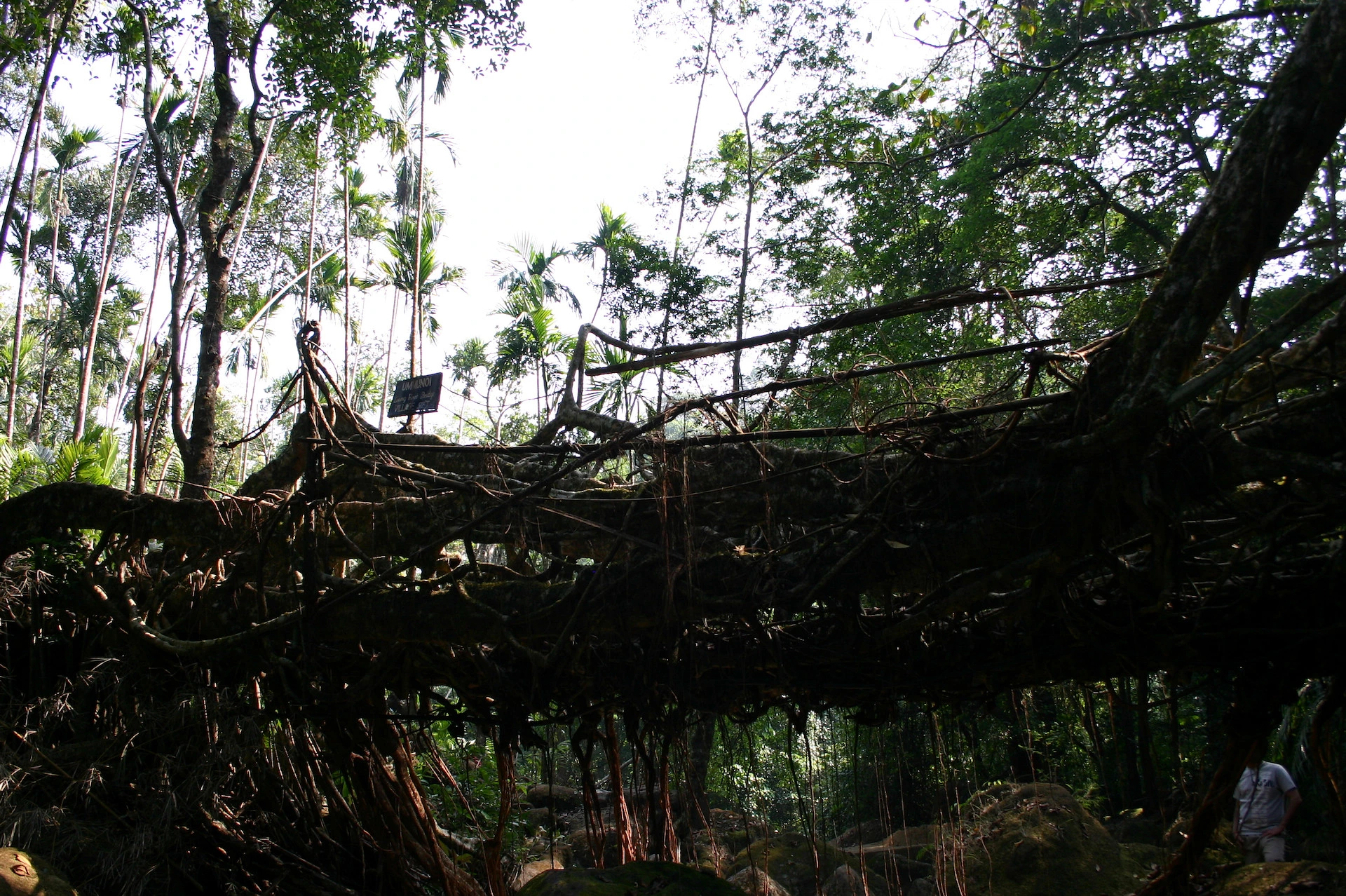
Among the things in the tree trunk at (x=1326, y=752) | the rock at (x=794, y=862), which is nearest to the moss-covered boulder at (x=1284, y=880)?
the tree trunk at (x=1326, y=752)

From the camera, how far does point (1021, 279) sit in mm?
8664

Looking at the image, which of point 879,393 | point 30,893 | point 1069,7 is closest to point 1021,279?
point 879,393

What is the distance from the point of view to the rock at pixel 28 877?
3543 millimetres

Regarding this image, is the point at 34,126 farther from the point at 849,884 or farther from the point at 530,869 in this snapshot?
the point at 849,884

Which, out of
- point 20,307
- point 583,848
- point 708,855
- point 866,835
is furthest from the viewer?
point 20,307

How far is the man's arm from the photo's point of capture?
490cm

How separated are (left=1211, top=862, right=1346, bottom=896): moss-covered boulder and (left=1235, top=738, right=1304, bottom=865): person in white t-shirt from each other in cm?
52

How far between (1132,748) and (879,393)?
5638 mm

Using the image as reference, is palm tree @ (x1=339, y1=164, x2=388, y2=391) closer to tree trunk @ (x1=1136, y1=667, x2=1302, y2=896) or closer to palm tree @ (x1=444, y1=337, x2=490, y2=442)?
palm tree @ (x1=444, y1=337, x2=490, y2=442)

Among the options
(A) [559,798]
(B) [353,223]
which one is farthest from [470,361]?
(A) [559,798]

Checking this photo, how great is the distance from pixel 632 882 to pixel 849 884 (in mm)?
3790

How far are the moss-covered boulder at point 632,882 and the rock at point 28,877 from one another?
7.06ft

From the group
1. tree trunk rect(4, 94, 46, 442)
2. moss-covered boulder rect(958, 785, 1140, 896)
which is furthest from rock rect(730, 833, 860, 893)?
tree trunk rect(4, 94, 46, 442)

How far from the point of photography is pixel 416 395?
4.11 metres
